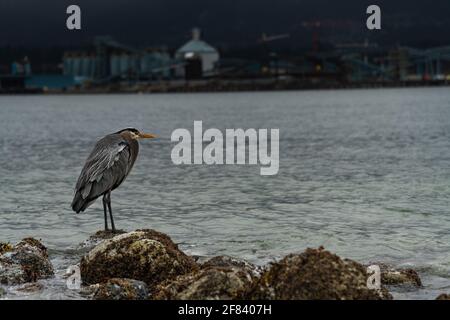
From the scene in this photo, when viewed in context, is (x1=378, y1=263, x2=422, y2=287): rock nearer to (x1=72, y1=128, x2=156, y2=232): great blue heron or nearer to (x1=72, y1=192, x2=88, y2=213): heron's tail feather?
(x1=72, y1=128, x2=156, y2=232): great blue heron

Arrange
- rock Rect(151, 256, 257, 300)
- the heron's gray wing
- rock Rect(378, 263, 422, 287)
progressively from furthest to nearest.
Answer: the heron's gray wing, rock Rect(378, 263, 422, 287), rock Rect(151, 256, 257, 300)

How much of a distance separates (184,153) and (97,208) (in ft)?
66.6

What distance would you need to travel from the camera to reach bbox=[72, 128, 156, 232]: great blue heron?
11773mm

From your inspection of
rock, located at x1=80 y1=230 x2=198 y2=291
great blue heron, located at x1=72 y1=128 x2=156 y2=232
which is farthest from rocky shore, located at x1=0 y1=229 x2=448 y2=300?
great blue heron, located at x1=72 y1=128 x2=156 y2=232

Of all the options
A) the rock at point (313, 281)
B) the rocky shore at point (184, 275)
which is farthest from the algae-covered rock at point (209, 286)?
the rock at point (313, 281)

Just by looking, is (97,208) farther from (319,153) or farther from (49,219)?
(319,153)

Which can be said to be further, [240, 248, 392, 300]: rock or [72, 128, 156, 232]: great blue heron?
[72, 128, 156, 232]: great blue heron

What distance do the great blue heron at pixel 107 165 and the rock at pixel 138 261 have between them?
144cm

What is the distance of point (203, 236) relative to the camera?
49.5 feet

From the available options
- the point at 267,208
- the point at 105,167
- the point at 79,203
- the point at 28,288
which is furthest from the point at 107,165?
the point at 267,208

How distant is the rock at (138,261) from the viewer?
1022cm

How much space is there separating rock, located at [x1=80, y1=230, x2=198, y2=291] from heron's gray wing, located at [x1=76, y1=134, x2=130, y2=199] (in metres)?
1.44

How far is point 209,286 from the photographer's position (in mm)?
8492

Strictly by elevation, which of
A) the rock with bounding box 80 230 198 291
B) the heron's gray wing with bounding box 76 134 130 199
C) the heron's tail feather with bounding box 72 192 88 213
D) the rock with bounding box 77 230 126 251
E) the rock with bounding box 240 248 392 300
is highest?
the heron's gray wing with bounding box 76 134 130 199
